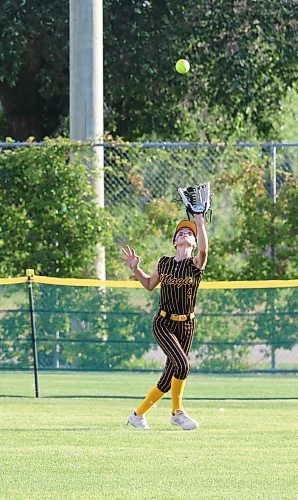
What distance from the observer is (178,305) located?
9.95 metres

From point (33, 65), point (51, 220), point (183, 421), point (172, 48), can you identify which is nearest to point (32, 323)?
point (51, 220)

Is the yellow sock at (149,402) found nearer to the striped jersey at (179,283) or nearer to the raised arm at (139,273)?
the striped jersey at (179,283)

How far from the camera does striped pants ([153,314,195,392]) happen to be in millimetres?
9914

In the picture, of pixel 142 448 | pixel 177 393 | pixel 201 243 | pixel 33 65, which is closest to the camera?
pixel 142 448

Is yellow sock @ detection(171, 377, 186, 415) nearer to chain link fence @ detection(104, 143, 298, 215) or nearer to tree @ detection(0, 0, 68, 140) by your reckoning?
chain link fence @ detection(104, 143, 298, 215)

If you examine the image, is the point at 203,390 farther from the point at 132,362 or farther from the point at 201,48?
the point at 201,48

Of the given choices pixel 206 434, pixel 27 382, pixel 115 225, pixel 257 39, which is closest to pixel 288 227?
pixel 115 225

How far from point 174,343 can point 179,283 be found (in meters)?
→ 0.46

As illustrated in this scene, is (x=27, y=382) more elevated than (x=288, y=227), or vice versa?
(x=288, y=227)

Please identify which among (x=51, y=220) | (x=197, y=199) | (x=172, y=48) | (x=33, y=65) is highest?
(x=172, y=48)

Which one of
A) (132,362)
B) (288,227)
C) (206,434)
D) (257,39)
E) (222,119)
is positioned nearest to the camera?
(206,434)

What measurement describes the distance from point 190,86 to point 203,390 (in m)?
8.40

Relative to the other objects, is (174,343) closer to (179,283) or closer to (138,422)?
(179,283)

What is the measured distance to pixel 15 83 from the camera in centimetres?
2142
